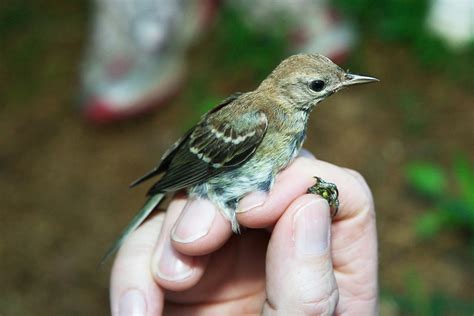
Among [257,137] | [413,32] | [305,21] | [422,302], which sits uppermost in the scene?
[413,32]

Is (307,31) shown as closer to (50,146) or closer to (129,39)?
(129,39)

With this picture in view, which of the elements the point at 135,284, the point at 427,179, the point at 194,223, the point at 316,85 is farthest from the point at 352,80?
the point at 427,179

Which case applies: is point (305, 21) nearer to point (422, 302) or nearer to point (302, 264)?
point (422, 302)

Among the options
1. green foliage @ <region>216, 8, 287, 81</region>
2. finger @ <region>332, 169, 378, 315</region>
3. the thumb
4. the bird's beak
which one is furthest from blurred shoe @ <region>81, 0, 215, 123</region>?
the thumb

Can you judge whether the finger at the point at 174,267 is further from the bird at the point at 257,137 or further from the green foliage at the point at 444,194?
the green foliage at the point at 444,194

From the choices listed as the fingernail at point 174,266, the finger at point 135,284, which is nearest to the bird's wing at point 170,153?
the finger at point 135,284

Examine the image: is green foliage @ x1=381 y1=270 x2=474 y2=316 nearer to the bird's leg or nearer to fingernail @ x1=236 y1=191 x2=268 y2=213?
the bird's leg
